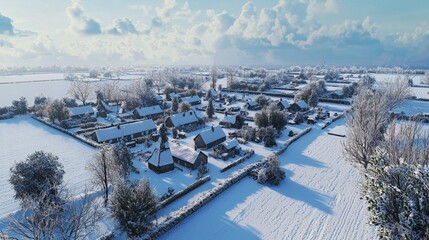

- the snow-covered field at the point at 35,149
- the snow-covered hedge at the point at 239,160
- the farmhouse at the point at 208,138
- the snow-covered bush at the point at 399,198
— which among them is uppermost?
the snow-covered bush at the point at 399,198

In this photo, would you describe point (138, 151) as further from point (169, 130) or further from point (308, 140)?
point (308, 140)

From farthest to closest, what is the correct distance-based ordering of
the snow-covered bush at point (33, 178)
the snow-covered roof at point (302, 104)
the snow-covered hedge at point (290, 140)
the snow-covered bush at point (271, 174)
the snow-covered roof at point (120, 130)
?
1. the snow-covered roof at point (302, 104)
2. the snow-covered roof at point (120, 130)
3. the snow-covered hedge at point (290, 140)
4. the snow-covered bush at point (271, 174)
5. the snow-covered bush at point (33, 178)

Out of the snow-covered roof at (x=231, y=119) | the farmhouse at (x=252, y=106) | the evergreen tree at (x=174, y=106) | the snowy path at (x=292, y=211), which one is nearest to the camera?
the snowy path at (x=292, y=211)

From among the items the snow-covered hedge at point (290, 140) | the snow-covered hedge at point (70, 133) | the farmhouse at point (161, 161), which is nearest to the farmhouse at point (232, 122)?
Answer: the snow-covered hedge at point (290, 140)

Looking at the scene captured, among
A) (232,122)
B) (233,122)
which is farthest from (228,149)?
(232,122)

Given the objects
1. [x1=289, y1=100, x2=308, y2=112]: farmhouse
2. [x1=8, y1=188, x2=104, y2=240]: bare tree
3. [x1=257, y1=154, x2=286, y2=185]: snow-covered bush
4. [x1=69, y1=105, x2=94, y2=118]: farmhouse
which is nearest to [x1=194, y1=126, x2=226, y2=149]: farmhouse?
[x1=257, y1=154, x2=286, y2=185]: snow-covered bush

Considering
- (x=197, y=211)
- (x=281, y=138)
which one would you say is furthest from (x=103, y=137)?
(x=281, y=138)

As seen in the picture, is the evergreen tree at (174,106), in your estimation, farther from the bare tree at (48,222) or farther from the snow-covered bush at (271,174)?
the bare tree at (48,222)
